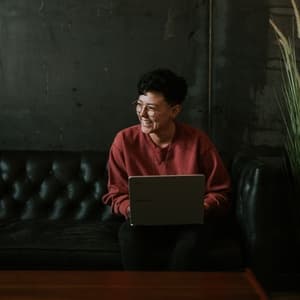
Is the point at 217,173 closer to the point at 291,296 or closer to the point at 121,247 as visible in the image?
the point at 121,247

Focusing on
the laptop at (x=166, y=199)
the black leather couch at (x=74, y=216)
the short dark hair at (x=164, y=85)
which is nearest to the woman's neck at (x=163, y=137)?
the short dark hair at (x=164, y=85)

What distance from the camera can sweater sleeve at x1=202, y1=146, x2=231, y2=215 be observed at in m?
2.30

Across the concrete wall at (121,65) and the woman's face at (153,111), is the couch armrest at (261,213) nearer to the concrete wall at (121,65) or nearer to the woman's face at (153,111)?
the woman's face at (153,111)

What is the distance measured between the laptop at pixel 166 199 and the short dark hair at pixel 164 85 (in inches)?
Result: 21.2

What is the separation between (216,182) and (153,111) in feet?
1.41

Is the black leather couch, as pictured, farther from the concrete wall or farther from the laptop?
the concrete wall

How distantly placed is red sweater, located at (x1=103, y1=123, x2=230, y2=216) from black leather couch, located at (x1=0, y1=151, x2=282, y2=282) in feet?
0.44

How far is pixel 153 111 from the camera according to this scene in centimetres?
237

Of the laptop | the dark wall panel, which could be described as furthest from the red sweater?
the dark wall panel

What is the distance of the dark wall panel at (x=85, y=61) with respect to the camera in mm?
2988

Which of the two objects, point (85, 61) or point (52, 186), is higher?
point (85, 61)

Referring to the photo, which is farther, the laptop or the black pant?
the black pant

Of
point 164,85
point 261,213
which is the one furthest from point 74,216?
point 261,213

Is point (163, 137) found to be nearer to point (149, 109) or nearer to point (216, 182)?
point (149, 109)
